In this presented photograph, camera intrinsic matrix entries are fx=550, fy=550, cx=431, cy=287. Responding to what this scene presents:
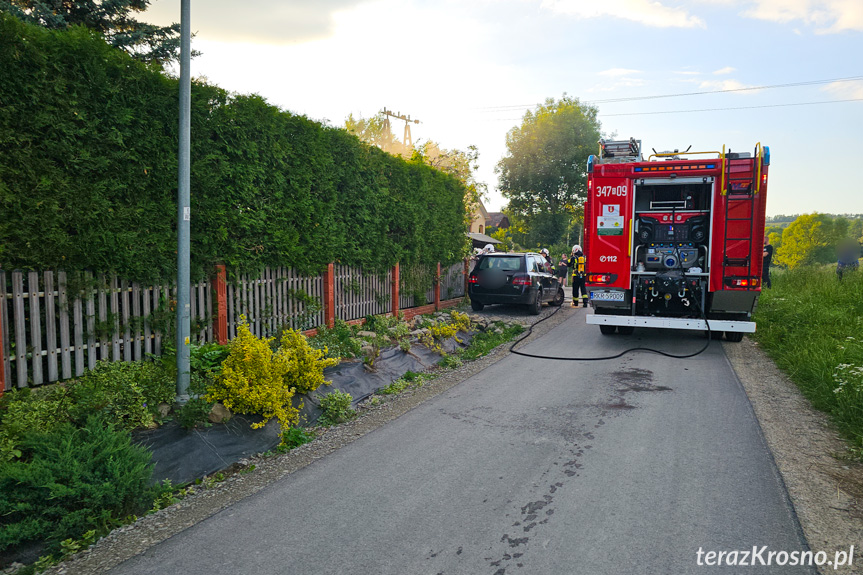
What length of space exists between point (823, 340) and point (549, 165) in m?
39.3

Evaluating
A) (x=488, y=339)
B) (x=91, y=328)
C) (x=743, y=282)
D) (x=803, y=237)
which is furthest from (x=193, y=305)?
(x=803, y=237)

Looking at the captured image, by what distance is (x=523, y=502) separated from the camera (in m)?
4.07

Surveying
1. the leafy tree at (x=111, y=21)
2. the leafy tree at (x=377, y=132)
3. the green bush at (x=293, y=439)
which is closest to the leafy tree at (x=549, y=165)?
the leafy tree at (x=377, y=132)

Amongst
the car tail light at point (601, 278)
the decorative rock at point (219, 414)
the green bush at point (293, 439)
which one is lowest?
the green bush at point (293, 439)

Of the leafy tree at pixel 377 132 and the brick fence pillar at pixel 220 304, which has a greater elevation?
the leafy tree at pixel 377 132

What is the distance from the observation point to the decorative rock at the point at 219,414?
5332mm

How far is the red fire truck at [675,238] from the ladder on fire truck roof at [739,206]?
0.05ft

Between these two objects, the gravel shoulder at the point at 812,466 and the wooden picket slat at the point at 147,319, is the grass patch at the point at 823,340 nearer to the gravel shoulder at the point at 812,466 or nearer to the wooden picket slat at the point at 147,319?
the gravel shoulder at the point at 812,466

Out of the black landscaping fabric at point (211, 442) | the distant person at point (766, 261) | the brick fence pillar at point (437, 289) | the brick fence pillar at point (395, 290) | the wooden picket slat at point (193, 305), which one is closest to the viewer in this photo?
the black landscaping fabric at point (211, 442)

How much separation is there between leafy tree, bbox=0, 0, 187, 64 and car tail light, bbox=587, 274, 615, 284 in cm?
970

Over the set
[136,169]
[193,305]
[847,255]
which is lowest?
[193,305]

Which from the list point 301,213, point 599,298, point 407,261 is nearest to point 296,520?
point 301,213

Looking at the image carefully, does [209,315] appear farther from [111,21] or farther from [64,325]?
[111,21]

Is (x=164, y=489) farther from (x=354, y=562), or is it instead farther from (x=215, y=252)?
(x=215, y=252)
